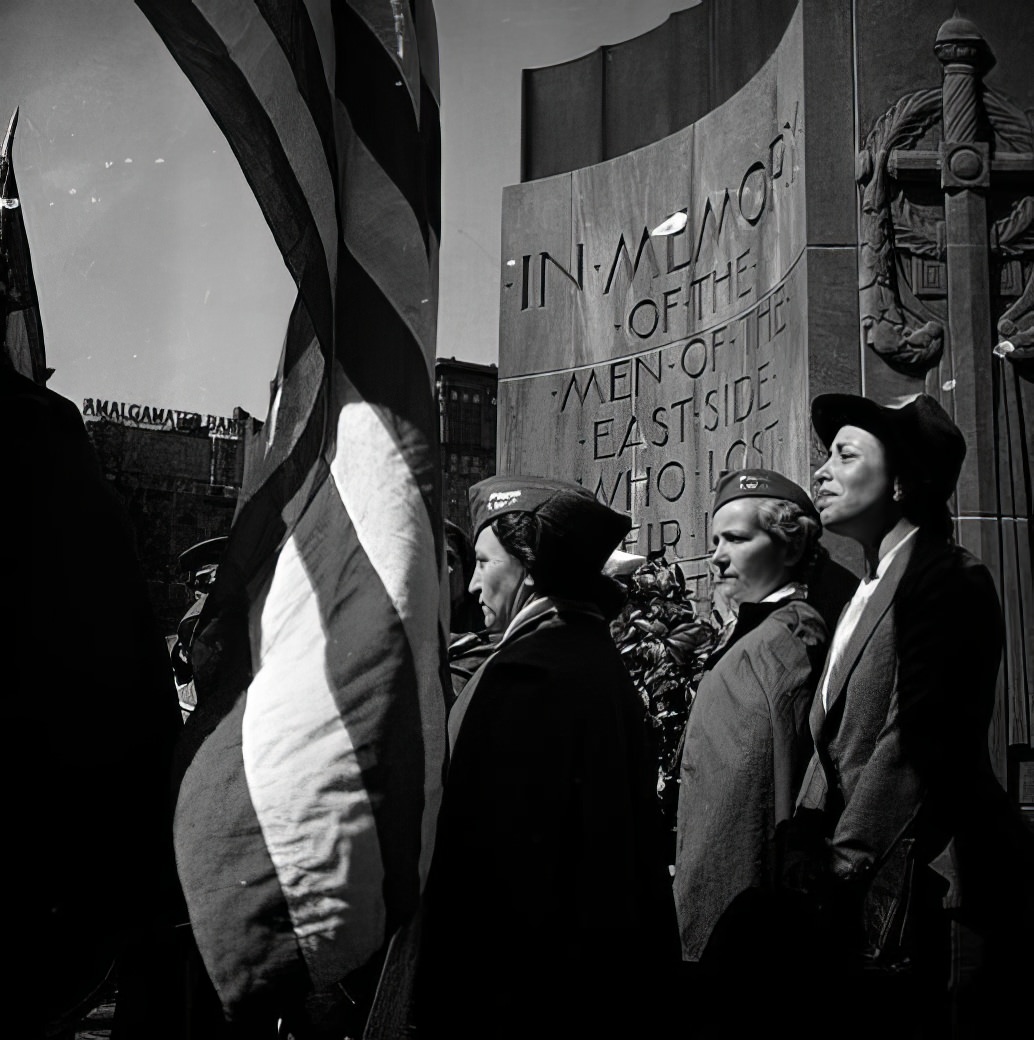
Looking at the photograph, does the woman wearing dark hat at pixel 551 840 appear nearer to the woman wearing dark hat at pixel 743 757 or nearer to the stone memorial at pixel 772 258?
the woman wearing dark hat at pixel 743 757

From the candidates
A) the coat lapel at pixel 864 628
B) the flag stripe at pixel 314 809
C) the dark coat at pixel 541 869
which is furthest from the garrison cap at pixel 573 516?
the flag stripe at pixel 314 809

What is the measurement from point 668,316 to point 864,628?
4643 mm

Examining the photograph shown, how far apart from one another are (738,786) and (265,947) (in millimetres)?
2045

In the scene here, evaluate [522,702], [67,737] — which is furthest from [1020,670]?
[67,737]

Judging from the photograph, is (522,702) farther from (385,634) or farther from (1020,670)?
(1020,670)

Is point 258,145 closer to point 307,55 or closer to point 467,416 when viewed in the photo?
point 307,55

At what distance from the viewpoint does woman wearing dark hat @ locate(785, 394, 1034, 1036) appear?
278 centimetres

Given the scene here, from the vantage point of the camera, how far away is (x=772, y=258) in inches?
257

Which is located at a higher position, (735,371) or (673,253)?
(673,253)

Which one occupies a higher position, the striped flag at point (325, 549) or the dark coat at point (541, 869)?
the striped flag at point (325, 549)

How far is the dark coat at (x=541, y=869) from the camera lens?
2.19 meters

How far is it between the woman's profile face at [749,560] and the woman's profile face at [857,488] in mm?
466

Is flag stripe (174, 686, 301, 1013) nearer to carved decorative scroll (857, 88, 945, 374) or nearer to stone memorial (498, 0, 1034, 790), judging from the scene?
stone memorial (498, 0, 1034, 790)

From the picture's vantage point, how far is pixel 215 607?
1562 mm
